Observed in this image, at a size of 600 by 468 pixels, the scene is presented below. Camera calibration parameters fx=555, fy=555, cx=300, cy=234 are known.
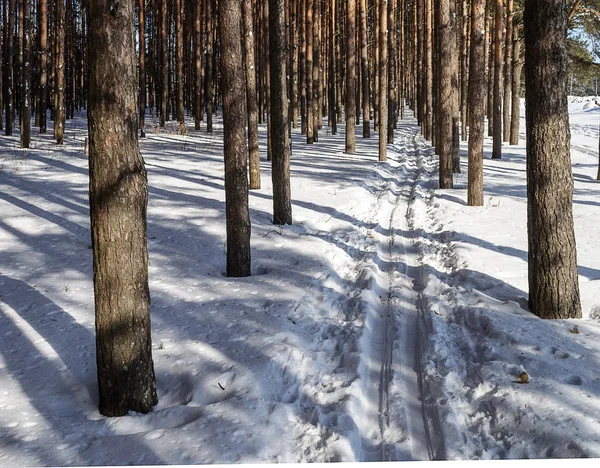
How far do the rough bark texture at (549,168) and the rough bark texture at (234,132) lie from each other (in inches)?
138

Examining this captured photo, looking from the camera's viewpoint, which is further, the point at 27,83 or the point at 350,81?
the point at 350,81

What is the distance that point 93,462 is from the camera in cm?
353

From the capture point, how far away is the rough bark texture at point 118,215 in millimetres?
3887

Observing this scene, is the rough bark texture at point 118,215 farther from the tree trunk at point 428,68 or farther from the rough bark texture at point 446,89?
the tree trunk at point 428,68

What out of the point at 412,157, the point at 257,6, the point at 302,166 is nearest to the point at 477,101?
the point at 302,166

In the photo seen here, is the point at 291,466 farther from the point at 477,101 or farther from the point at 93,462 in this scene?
the point at 477,101

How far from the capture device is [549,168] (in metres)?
5.72

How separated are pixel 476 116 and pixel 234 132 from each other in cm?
673

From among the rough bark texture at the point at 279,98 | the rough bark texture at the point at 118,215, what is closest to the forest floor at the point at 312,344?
the rough bark texture at the point at 118,215

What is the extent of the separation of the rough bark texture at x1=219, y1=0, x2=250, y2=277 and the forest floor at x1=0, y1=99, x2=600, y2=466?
0.66m

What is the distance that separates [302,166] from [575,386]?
545 inches

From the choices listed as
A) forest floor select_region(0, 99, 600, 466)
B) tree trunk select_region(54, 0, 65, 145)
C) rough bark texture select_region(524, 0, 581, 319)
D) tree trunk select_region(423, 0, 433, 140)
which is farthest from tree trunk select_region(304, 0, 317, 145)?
rough bark texture select_region(524, 0, 581, 319)

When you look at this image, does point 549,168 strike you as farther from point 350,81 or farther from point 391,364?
point 350,81

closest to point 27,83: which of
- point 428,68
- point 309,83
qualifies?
point 309,83
